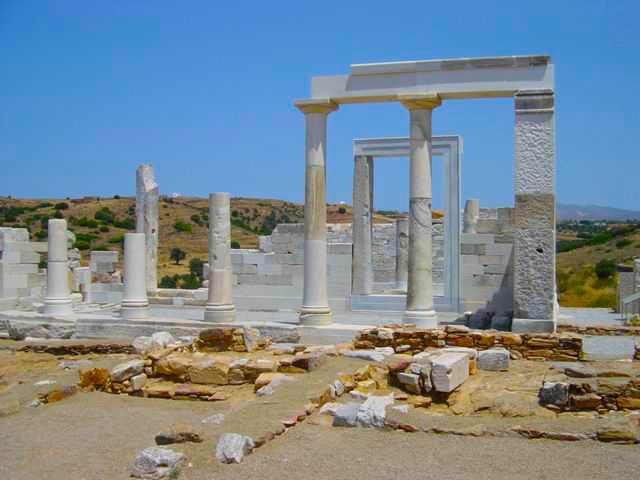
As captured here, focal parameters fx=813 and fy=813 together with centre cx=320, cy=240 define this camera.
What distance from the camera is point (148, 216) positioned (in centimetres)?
2556

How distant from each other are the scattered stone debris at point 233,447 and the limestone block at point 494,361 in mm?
5428

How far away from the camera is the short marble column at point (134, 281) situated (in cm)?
1873

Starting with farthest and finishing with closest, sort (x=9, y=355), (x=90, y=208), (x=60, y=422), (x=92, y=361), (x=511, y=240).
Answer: (x=90, y=208) < (x=511, y=240) < (x=9, y=355) < (x=92, y=361) < (x=60, y=422)

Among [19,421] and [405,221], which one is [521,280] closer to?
[19,421]

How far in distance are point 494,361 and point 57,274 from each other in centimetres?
1183

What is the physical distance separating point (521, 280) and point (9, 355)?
10523 millimetres

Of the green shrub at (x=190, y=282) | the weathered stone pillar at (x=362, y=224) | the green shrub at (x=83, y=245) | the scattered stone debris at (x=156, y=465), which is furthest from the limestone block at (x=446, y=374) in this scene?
the green shrub at (x=83, y=245)

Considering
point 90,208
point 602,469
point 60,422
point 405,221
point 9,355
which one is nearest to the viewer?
point 602,469

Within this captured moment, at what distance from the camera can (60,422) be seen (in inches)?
420

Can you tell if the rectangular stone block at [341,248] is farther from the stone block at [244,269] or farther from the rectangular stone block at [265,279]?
A: the stone block at [244,269]

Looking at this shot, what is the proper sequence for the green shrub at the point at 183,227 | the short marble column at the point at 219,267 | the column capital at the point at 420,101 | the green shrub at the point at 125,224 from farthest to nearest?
the green shrub at the point at 183,227
the green shrub at the point at 125,224
the short marble column at the point at 219,267
the column capital at the point at 420,101

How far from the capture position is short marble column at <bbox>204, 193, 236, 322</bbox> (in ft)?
59.0

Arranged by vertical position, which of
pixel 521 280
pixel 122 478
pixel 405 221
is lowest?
pixel 122 478

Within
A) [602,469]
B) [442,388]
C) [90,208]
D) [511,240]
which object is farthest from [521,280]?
Answer: [90,208]
